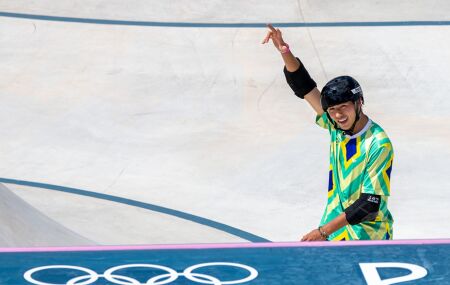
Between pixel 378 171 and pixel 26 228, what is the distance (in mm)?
2975

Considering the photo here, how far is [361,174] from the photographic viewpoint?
14.5 ft

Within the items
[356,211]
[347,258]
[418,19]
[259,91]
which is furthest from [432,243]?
[418,19]

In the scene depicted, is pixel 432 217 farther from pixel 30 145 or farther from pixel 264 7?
pixel 264 7

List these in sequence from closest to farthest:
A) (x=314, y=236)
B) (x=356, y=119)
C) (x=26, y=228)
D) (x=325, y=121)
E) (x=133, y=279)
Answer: (x=133, y=279), (x=314, y=236), (x=356, y=119), (x=325, y=121), (x=26, y=228)

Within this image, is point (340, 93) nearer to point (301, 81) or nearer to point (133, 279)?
point (301, 81)

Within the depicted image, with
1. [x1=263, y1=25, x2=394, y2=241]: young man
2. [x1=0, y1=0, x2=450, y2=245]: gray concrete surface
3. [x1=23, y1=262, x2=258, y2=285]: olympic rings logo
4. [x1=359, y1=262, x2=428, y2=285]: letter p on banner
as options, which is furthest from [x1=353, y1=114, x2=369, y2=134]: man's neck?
[x1=0, y1=0, x2=450, y2=245]: gray concrete surface

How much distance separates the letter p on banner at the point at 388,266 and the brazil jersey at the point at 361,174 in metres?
0.88

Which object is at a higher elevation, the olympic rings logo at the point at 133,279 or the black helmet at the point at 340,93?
the black helmet at the point at 340,93

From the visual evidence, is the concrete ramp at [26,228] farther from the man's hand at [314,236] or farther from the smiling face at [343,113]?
the smiling face at [343,113]

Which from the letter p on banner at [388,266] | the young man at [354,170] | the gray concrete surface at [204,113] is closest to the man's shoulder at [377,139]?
the young man at [354,170]

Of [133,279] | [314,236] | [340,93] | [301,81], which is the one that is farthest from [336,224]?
[133,279]

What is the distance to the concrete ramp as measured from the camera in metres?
6.19

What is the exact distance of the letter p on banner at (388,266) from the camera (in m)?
3.37

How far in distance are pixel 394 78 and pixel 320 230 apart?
6.98 meters
